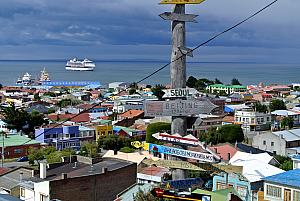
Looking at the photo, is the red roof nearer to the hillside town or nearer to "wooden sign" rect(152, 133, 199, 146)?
the hillside town

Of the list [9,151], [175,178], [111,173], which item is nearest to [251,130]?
[9,151]

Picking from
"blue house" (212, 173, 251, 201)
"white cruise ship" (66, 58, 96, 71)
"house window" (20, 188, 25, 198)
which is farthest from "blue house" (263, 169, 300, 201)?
"white cruise ship" (66, 58, 96, 71)

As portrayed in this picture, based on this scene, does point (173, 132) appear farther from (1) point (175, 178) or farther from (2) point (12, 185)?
(2) point (12, 185)

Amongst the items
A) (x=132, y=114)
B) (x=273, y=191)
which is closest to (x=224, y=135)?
(x=132, y=114)

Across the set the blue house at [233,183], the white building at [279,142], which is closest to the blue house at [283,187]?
the blue house at [233,183]

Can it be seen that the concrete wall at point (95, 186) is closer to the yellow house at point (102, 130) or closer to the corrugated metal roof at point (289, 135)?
the corrugated metal roof at point (289, 135)
